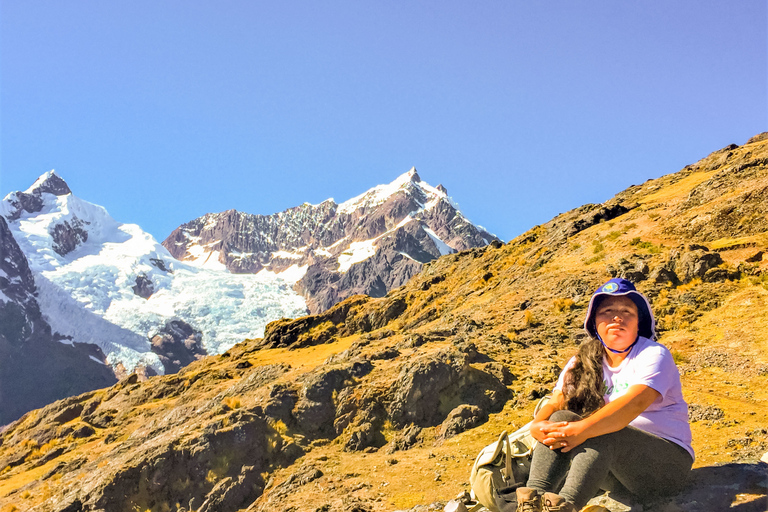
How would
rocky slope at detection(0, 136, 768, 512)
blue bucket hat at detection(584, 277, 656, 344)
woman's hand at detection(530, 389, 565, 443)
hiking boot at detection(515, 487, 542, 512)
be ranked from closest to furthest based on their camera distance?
hiking boot at detection(515, 487, 542, 512) < woman's hand at detection(530, 389, 565, 443) < blue bucket hat at detection(584, 277, 656, 344) < rocky slope at detection(0, 136, 768, 512)

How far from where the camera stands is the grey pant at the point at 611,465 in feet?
15.0

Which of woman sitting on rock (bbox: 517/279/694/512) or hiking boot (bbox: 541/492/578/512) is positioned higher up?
woman sitting on rock (bbox: 517/279/694/512)

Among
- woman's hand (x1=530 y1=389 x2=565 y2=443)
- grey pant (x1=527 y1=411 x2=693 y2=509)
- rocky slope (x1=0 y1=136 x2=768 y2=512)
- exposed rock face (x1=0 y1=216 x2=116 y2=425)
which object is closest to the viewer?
grey pant (x1=527 y1=411 x2=693 y2=509)

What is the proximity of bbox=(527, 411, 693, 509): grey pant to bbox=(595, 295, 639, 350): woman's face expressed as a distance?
2.90 feet

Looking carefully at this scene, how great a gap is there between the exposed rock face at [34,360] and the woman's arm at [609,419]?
21121 centimetres

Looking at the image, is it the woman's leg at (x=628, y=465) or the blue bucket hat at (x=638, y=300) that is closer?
the woman's leg at (x=628, y=465)

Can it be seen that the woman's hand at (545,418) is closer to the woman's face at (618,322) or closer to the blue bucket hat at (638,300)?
the woman's face at (618,322)

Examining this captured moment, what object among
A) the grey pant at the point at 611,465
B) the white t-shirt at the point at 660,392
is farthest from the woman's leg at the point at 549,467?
the white t-shirt at the point at 660,392

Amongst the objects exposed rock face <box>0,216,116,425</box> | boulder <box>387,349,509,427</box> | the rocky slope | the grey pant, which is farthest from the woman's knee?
exposed rock face <box>0,216,116,425</box>

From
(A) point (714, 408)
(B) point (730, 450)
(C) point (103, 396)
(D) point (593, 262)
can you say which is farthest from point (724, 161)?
(C) point (103, 396)

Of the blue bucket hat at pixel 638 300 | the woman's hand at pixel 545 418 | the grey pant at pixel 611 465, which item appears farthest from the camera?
the blue bucket hat at pixel 638 300

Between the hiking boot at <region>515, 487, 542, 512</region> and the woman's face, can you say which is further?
the woman's face

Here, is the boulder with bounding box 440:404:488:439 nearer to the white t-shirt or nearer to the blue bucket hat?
the blue bucket hat

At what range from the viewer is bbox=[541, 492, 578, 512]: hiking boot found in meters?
4.30
